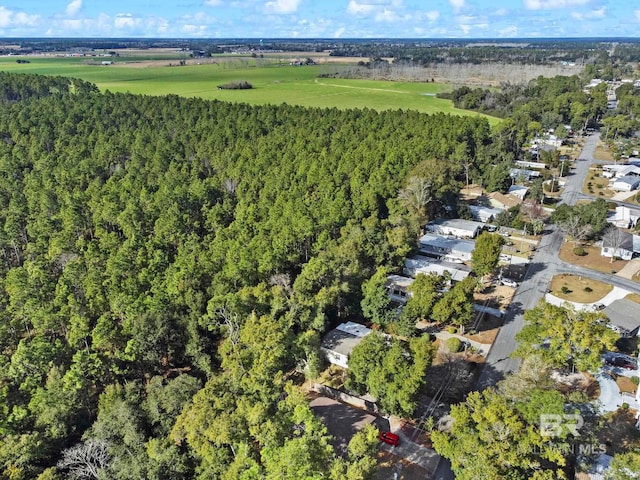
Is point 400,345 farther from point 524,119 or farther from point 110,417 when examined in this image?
point 524,119

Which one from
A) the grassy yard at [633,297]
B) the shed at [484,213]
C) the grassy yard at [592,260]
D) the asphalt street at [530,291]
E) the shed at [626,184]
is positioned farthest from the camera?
the shed at [626,184]

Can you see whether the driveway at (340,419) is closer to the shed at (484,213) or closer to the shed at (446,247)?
the shed at (446,247)

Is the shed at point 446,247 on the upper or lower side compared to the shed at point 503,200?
lower

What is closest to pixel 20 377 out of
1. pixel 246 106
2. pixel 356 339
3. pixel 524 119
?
pixel 356 339

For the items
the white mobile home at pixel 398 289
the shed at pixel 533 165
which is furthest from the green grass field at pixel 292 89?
the white mobile home at pixel 398 289

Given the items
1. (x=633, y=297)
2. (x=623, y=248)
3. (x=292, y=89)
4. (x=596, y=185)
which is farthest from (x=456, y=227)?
(x=292, y=89)

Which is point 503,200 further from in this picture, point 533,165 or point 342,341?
point 342,341
